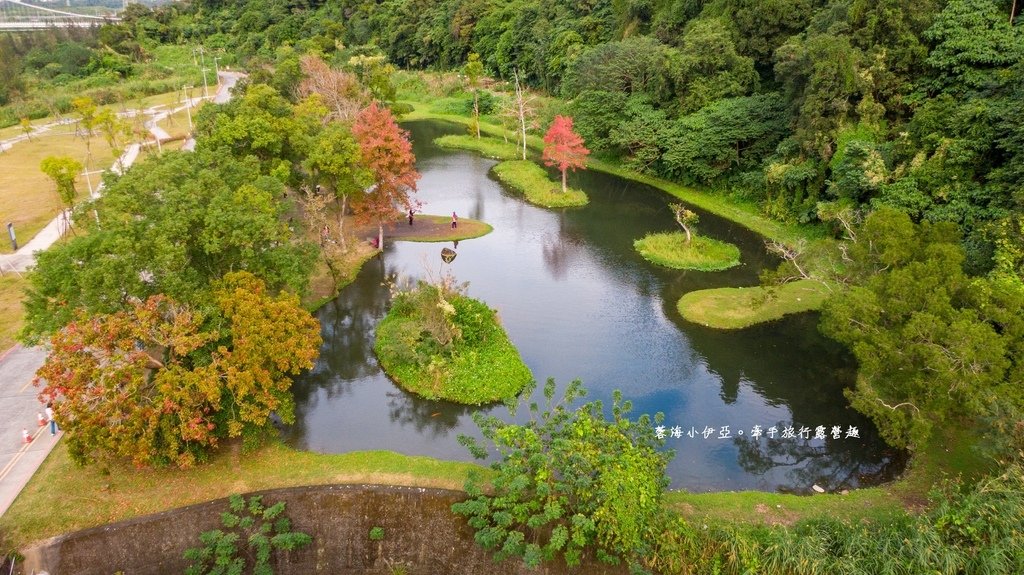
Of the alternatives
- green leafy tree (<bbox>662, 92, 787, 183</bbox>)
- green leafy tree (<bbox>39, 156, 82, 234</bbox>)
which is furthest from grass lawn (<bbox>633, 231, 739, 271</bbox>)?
green leafy tree (<bbox>39, 156, 82, 234</bbox>)

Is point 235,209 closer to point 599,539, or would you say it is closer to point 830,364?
point 599,539

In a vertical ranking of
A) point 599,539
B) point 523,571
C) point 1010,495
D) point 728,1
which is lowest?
point 523,571

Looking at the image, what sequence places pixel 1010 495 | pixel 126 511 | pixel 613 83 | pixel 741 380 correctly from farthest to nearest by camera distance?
pixel 613 83 < pixel 741 380 < pixel 126 511 < pixel 1010 495

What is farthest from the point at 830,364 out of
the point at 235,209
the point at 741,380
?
the point at 235,209

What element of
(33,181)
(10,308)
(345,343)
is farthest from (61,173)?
(345,343)

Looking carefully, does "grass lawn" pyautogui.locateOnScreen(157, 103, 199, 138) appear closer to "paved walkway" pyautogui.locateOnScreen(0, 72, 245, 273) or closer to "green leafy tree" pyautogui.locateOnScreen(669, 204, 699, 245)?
"paved walkway" pyautogui.locateOnScreen(0, 72, 245, 273)

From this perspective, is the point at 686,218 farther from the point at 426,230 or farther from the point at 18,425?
the point at 18,425
